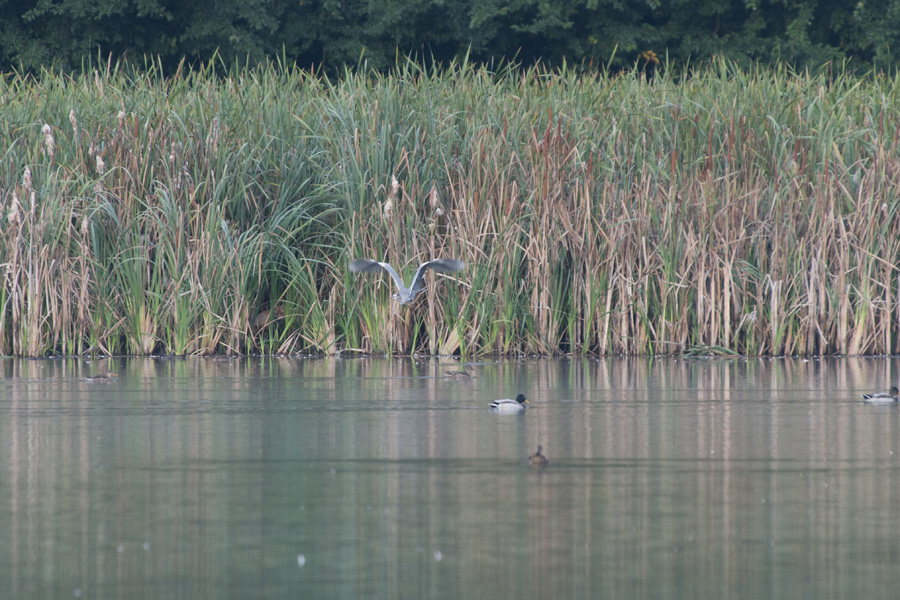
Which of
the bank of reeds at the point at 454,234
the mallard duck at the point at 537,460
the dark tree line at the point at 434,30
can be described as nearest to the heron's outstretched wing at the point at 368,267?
the bank of reeds at the point at 454,234

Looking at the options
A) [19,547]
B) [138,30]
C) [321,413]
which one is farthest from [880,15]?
[19,547]

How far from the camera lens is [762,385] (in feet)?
27.3

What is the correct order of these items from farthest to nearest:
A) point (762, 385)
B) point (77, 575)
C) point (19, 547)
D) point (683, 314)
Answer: point (683, 314) → point (762, 385) → point (19, 547) → point (77, 575)

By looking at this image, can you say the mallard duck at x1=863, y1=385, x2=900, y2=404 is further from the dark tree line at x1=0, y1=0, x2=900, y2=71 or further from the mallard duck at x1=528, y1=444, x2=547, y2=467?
the dark tree line at x1=0, y1=0, x2=900, y2=71

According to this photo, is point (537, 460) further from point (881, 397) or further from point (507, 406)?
point (881, 397)

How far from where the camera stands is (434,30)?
21.2 meters

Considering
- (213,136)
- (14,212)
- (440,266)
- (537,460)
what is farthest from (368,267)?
(537,460)

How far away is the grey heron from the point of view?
941cm

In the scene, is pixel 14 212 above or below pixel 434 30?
below

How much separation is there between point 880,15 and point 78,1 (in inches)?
463

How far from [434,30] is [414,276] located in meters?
12.0

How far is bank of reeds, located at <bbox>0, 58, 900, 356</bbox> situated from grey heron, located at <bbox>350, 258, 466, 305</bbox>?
12.7 inches

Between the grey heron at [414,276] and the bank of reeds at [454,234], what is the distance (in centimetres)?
32

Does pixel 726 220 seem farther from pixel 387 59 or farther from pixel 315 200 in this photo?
pixel 387 59
